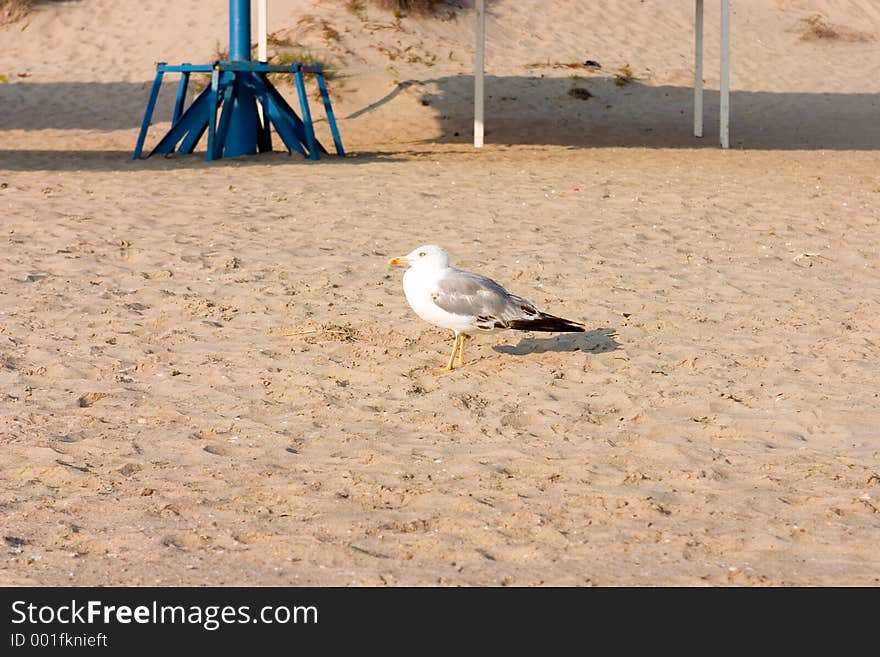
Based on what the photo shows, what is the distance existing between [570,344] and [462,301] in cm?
93

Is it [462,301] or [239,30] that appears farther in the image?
[239,30]

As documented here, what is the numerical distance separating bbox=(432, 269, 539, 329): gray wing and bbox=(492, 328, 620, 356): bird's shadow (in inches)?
22.8

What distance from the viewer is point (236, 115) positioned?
Result: 14.5m

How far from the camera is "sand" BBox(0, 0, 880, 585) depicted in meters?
4.15

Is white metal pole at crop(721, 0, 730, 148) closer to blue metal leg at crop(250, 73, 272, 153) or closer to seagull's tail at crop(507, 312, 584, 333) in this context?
blue metal leg at crop(250, 73, 272, 153)

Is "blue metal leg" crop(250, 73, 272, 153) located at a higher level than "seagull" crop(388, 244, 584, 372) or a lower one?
lower

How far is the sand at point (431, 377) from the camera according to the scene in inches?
→ 163

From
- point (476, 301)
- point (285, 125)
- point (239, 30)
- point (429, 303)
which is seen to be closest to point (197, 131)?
point (285, 125)

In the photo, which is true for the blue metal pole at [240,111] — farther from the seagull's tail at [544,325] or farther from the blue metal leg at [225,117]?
the seagull's tail at [544,325]

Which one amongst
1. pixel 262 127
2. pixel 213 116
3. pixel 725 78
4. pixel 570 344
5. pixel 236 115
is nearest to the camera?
pixel 570 344

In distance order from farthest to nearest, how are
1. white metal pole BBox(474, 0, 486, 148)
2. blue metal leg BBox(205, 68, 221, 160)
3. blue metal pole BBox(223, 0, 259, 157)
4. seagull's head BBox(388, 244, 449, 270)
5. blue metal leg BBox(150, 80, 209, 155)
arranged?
white metal pole BBox(474, 0, 486, 148), blue metal pole BBox(223, 0, 259, 157), blue metal leg BBox(150, 80, 209, 155), blue metal leg BBox(205, 68, 221, 160), seagull's head BBox(388, 244, 449, 270)

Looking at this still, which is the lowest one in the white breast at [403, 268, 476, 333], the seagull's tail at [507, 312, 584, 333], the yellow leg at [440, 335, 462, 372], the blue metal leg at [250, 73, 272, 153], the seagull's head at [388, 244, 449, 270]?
the blue metal leg at [250, 73, 272, 153]

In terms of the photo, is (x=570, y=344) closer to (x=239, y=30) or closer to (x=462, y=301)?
(x=462, y=301)

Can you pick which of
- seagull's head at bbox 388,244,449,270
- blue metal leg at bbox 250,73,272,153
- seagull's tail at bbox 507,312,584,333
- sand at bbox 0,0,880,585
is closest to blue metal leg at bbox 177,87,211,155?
sand at bbox 0,0,880,585
